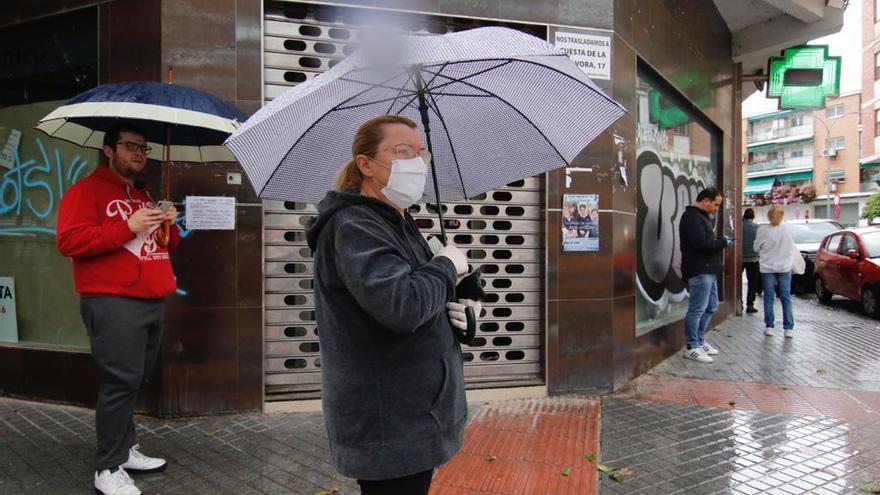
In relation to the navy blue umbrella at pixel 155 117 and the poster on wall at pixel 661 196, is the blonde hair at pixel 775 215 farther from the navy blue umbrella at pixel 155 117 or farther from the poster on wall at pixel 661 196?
the navy blue umbrella at pixel 155 117

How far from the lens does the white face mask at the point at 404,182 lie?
1883mm

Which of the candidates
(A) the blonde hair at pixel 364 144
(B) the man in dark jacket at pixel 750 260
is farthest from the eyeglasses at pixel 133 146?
(B) the man in dark jacket at pixel 750 260

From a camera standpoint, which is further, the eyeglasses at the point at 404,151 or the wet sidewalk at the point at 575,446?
the wet sidewalk at the point at 575,446

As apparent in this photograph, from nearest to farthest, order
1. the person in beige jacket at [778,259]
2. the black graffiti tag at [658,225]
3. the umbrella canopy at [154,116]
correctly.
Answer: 1. the umbrella canopy at [154,116]
2. the black graffiti tag at [658,225]
3. the person in beige jacket at [778,259]

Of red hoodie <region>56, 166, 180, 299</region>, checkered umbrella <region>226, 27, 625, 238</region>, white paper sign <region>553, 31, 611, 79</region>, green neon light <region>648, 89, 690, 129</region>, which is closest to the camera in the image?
checkered umbrella <region>226, 27, 625, 238</region>

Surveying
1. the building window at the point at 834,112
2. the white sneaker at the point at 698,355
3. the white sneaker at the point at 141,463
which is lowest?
the white sneaker at the point at 141,463

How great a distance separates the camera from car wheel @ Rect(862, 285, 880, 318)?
10.2 m

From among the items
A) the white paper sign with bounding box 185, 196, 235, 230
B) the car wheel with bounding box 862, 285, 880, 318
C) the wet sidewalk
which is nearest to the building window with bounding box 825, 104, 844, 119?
the car wheel with bounding box 862, 285, 880, 318

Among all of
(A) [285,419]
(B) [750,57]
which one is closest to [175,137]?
(A) [285,419]

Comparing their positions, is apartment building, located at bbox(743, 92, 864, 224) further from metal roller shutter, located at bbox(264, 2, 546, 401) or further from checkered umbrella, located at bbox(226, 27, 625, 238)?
checkered umbrella, located at bbox(226, 27, 625, 238)

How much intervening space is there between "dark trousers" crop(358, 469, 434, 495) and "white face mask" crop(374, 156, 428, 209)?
85 centimetres

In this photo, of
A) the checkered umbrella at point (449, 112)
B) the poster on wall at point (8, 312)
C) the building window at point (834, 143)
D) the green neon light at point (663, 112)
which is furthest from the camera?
the building window at point (834, 143)

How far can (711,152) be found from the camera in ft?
32.2

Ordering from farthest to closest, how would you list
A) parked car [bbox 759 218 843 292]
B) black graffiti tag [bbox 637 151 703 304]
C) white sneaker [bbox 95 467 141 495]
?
parked car [bbox 759 218 843 292]
black graffiti tag [bbox 637 151 703 304]
white sneaker [bbox 95 467 141 495]
